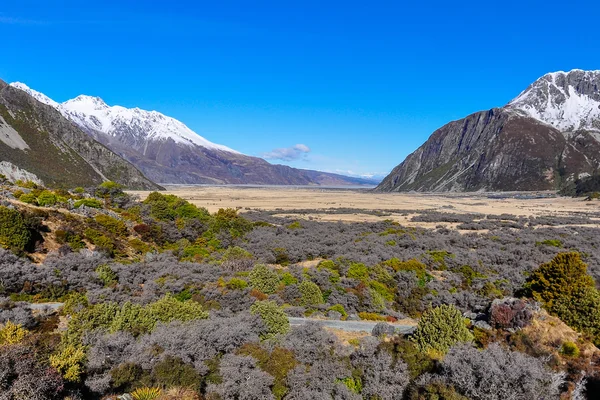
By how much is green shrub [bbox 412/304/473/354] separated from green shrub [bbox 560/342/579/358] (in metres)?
2.12

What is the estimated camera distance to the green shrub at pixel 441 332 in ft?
32.1

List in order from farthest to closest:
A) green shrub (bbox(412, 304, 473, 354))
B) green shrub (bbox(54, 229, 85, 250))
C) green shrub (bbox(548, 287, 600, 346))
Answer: green shrub (bbox(54, 229, 85, 250))
green shrub (bbox(548, 287, 600, 346))
green shrub (bbox(412, 304, 473, 354))

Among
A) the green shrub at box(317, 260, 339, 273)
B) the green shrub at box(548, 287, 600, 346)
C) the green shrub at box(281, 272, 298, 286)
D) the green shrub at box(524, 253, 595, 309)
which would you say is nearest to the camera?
the green shrub at box(548, 287, 600, 346)

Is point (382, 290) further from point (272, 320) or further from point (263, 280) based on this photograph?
point (272, 320)

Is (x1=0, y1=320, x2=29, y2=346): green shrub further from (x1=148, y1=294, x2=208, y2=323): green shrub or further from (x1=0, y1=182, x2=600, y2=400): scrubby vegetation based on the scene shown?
(x1=148, y1=294, x2=208, y2=323): green shrub

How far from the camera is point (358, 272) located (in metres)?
20.5

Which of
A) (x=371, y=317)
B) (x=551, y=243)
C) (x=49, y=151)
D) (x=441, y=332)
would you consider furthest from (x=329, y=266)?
(x=49, y=151)

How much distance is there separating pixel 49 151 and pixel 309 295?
128 meters

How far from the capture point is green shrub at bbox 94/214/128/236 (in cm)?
2700

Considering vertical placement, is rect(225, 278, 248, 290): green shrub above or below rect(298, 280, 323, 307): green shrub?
above

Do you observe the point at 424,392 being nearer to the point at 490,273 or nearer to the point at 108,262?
the point at 490,273

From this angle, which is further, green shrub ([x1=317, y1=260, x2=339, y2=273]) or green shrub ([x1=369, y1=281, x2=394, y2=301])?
green shrub ([x1=317, y1=260, x2=339, y2=273])

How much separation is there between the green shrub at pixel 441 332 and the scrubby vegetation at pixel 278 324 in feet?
0.12

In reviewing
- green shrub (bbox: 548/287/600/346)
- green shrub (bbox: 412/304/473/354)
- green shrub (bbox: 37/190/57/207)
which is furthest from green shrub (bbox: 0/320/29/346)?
green shrub (bbox: 37/190/57/207)
